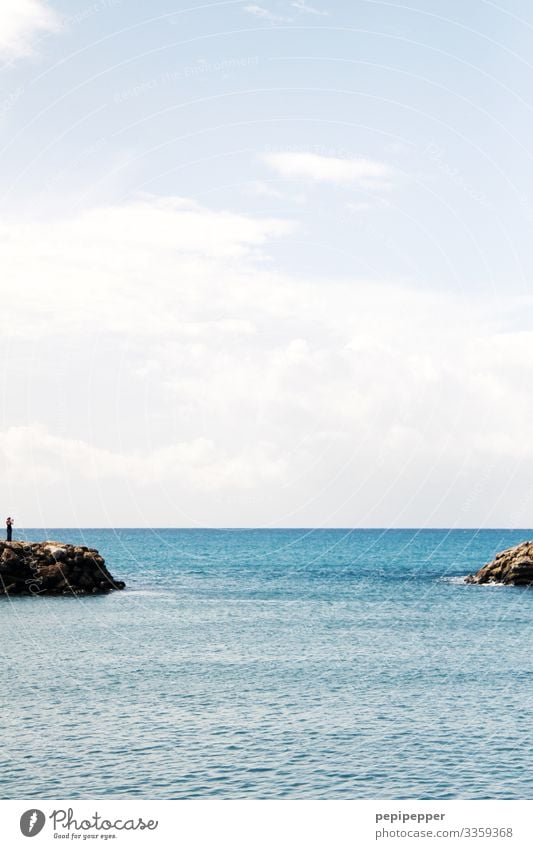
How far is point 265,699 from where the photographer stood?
50.4 m

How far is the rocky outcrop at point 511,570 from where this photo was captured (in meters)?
117

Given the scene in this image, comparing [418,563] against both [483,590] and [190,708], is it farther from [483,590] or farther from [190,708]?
[190,708]

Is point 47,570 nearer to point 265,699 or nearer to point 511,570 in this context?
point 265,699

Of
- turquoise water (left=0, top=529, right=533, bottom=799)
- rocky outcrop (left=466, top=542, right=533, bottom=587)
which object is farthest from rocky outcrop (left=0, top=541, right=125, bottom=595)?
rocky outcrop (left=466, top=542, right=533, bottom=587)

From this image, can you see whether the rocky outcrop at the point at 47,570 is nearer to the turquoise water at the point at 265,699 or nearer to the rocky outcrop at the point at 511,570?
the turquoise water at the point at 265,699

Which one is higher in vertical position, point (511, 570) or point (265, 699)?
point (511, 570)

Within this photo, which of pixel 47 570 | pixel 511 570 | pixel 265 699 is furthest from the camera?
pixel 511 570

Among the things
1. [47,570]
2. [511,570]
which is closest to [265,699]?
[47,570]

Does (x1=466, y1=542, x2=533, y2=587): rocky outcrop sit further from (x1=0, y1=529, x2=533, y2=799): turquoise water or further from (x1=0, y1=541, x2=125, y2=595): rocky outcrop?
(x1=0, y1=541, x2=125, y2=595): rocky outcrop

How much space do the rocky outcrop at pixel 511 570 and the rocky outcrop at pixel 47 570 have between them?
53.1 meters

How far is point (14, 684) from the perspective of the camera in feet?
177

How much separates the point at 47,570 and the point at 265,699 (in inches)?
2253

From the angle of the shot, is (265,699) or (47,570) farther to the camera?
(47,570)

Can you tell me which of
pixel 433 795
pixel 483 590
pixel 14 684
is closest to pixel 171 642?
pixel 14 684
